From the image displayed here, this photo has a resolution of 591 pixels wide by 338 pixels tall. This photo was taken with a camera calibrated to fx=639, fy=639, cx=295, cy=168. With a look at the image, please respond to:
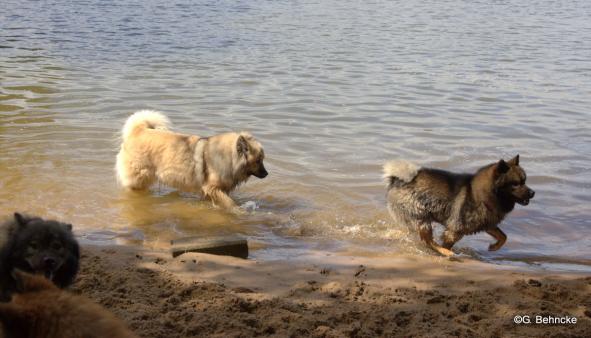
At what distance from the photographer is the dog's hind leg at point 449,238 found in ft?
22.7

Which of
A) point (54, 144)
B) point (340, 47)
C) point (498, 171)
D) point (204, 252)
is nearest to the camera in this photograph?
point (204, 252)

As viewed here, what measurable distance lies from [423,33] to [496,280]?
1766 cm

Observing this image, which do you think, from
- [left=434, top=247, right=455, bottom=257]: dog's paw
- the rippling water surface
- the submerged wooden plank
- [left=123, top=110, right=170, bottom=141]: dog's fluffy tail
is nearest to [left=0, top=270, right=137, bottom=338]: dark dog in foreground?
the submerged wooden plank

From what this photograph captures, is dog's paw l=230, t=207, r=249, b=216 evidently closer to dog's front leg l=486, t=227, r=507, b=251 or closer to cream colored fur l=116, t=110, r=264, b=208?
cream colored fur l=116, t=110, r=264, b=208

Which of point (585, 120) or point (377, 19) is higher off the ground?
point (377, 19)

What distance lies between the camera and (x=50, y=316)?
7.64ft

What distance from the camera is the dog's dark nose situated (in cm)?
436

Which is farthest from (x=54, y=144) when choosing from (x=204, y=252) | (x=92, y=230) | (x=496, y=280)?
(x=496, y=280)

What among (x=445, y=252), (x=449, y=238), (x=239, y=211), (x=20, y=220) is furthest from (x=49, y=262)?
(x=449, y=238)

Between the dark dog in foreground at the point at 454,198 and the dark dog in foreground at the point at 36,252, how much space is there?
3.67 metres

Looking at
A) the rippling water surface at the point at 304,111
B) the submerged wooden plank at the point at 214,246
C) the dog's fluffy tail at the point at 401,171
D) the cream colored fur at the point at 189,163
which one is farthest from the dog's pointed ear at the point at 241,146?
the submerged wooden plank at the point at 214,246

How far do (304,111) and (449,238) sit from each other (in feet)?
20.9

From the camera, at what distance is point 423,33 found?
2200 cm

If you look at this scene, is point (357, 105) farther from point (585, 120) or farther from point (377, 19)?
point (377, 19)
